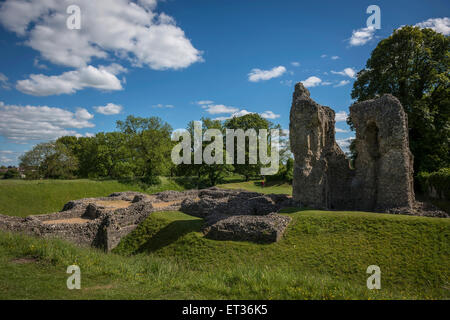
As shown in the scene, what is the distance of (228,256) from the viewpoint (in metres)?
11.9

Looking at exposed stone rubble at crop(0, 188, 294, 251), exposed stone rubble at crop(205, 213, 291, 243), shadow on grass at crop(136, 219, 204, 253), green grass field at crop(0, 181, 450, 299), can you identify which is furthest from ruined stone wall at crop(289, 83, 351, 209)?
shadow on grass at crop(136, 219, 204, 253)

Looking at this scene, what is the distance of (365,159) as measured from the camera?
1762cm

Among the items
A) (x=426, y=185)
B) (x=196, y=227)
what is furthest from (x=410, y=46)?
(x=196, y=227)

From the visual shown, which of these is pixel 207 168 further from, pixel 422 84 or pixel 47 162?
pixel 422 84

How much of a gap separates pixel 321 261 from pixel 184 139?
36.0 meters

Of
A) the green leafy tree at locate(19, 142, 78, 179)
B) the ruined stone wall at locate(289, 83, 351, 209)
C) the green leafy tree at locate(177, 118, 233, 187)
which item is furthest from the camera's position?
the green leafy tree at locate(177, 118, 233, 187)

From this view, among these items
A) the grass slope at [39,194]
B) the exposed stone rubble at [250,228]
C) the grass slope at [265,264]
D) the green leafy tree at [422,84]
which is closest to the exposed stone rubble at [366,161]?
the grass slope at [265,264]

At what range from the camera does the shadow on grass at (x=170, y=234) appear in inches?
567

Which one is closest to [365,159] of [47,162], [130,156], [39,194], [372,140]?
[372,140]

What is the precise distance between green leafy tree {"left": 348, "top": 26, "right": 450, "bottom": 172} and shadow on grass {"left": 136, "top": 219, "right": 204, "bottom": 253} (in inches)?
820

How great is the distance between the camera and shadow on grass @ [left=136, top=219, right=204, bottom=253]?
1440cm

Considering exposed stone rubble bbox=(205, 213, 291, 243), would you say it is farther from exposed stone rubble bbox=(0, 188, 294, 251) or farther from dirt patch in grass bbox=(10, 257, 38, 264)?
dirt patch in grass bbox=(10, 257, 38, 264)
